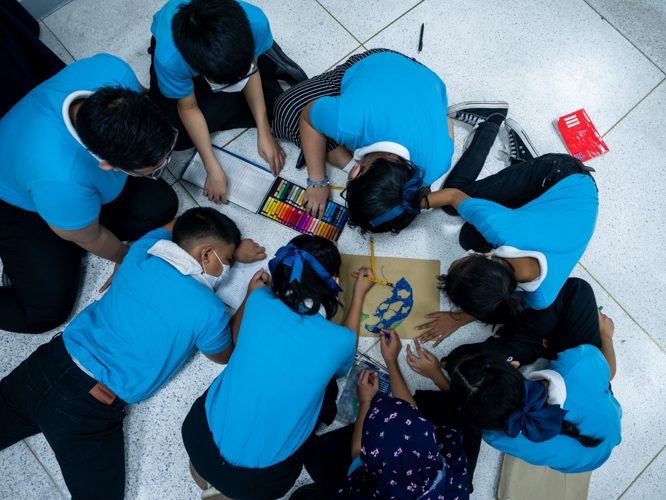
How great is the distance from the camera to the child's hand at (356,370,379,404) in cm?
139

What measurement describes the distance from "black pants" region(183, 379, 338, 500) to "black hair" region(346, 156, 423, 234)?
0.81 m

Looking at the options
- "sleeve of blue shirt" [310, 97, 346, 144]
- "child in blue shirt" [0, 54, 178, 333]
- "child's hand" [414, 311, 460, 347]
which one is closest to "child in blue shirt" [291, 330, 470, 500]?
"child's hand" [414, 311, 460, 347]

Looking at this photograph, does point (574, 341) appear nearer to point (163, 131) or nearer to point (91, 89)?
point (163, 131)

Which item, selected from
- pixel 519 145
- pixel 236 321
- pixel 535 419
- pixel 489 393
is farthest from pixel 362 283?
pixel 519 145

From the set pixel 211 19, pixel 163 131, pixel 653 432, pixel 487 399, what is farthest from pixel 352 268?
pixel 653 432

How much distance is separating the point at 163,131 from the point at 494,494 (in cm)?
168

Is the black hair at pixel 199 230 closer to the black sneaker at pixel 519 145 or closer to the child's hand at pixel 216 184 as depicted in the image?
the child's hand at pixel 216 184

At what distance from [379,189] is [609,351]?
1096 mm

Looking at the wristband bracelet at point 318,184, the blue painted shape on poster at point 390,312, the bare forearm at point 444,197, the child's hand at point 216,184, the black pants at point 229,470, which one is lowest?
the black pants at point 229,470

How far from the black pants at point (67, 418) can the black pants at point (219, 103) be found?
87 centimetres

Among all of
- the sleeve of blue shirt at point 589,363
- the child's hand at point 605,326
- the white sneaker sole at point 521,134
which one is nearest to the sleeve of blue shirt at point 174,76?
the white sneaker sole at point 521,134

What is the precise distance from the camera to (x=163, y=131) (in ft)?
3.41

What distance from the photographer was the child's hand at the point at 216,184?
4.91 ft

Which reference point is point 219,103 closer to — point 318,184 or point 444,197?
point 318,184
